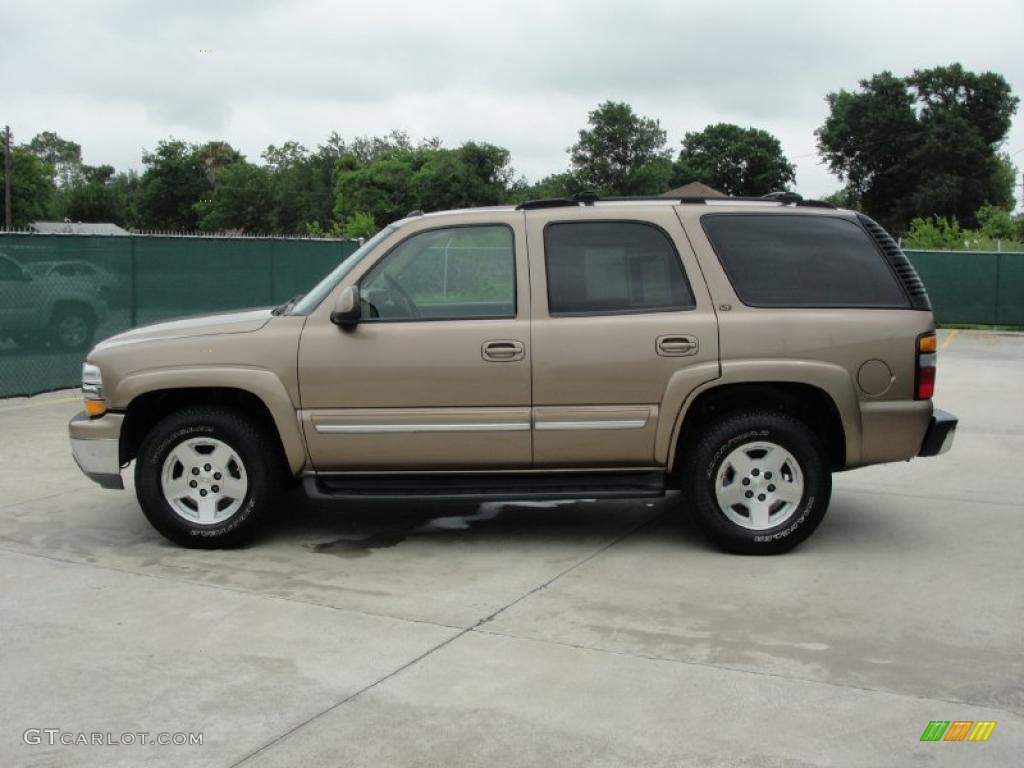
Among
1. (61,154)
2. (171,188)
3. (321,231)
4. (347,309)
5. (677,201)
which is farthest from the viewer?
(61,154)

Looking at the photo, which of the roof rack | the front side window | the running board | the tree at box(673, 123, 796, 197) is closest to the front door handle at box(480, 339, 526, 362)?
the front side window

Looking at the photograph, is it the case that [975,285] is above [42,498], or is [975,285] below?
above

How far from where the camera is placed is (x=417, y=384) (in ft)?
20.8

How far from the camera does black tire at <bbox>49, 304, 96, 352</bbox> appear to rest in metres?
12.8

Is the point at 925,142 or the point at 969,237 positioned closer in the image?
the point at 969,237

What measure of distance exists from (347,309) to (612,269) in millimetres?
1480

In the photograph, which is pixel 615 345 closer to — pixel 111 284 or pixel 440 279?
pixel 440 279

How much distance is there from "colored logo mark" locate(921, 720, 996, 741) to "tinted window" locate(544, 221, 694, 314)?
2833 mm

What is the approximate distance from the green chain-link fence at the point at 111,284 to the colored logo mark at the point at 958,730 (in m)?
10.6

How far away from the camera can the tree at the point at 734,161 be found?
3927 inches

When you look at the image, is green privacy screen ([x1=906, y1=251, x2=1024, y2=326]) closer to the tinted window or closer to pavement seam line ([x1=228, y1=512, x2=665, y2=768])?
the tinted window

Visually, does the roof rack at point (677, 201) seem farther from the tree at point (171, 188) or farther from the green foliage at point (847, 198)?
the tree at point (171, 188)

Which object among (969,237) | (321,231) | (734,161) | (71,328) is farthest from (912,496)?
(734,161)

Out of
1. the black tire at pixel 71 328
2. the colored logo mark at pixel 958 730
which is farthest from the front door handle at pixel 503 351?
the black tire at pixel 71 328
